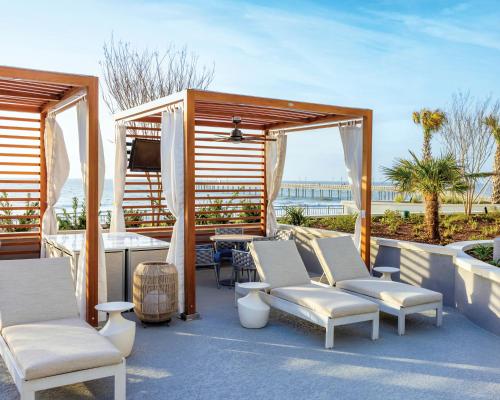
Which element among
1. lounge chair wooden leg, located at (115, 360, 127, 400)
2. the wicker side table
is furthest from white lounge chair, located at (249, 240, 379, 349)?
lounge chair wooden leg, located at (115, 360, 127, 400)

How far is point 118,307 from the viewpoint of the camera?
5203 millimetres

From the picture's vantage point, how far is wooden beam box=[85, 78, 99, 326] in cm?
623

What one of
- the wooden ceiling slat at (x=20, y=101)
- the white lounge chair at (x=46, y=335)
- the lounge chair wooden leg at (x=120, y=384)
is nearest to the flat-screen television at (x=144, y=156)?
the wooden ceiling slat at (x=20, y=101)

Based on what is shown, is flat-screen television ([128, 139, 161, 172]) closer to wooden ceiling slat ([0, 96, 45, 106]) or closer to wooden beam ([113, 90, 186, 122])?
wooden beam ([113, 90, 186, 122])

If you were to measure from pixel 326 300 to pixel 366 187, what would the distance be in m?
3.33

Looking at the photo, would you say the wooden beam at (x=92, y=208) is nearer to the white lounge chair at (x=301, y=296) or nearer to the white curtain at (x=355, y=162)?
the white lounge chair at (x=301, y=296)

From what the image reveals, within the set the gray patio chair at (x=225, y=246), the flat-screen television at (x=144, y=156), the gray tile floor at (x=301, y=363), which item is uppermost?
the flat-screen television at (x=144, y=156)

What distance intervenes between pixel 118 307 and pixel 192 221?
1894 mm

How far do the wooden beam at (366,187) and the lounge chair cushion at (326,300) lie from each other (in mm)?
2318

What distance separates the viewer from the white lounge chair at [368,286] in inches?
242

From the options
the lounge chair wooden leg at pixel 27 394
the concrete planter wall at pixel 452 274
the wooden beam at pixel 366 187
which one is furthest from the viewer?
the wooden beam at pixel 366 187

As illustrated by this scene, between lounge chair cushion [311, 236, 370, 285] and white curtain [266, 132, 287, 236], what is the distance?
3.74m

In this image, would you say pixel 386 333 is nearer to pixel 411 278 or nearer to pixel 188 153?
pixel 411 278

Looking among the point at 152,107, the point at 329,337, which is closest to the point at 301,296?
the point at 329,337
